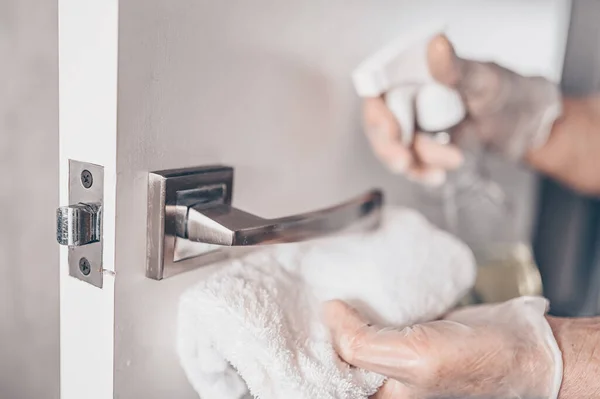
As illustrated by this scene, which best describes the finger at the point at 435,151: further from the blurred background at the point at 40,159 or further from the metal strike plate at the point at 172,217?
the metal strike plate at the point at 172,217

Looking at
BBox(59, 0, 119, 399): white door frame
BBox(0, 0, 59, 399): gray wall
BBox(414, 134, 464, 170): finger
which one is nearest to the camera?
BBox(59, 0, 119, 399): white door frame

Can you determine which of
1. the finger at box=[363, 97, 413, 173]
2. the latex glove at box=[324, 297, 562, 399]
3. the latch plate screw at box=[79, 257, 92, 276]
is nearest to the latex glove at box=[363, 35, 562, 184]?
the finger at box=[363, 97, 413, 173]

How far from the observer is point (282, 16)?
487 mm

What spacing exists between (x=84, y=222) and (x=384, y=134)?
13.5 inches

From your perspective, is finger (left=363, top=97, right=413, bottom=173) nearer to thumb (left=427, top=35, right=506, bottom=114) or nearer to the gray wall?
thumb (left=427, top=35, right=506, bottom=114)

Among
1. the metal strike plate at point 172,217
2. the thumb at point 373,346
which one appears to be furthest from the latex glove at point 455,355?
the metal strike plate at point 172,217

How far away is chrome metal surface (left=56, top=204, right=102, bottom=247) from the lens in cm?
35

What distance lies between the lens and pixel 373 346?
0.39m

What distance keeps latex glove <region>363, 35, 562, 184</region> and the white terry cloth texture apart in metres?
0.12

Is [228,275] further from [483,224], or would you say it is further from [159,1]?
[483,224]

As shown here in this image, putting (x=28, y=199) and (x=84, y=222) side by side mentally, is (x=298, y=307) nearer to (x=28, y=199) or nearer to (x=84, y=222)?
(x=84, y=222)

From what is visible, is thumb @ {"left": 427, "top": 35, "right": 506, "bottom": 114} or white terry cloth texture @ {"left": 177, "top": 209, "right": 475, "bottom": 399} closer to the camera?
white terry cloth texture @ {"left": 177, "top": 209, "right": 475, "bottom": 399}

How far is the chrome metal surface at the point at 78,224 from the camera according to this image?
1.14 ft

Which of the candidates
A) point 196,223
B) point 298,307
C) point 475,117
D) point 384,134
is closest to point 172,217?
point 196,223
